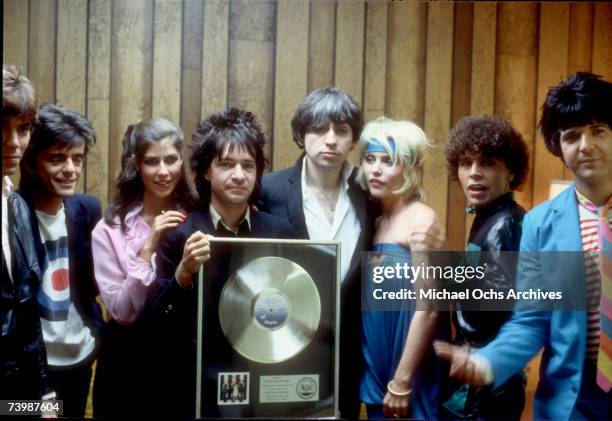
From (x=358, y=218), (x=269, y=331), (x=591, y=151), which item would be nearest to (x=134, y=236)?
(x=269, y=331)

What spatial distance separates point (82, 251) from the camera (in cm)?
249

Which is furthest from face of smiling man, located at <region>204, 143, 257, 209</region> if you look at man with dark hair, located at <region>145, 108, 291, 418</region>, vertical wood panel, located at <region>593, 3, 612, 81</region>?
vertical wood panel, located at <region>593, 3, 612, 81</region>

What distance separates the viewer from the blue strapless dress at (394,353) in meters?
2.53

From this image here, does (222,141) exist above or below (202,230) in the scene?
above

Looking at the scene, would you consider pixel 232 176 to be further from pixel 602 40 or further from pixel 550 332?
pixel 602 40

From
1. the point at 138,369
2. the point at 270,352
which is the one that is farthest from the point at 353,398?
the point at 138,369

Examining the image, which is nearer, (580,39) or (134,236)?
(134,236)

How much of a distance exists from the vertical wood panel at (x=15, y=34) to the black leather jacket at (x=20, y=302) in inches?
19.3

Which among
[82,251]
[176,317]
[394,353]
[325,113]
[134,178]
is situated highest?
[325,113]

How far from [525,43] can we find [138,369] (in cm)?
187

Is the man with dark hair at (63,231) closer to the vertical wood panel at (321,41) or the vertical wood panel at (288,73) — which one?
the vertical wood panel at (288,73)

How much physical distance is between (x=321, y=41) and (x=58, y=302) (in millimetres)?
1349

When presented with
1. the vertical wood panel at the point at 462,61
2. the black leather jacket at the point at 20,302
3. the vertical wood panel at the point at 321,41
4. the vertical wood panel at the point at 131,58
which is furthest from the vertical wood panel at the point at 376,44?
the black leather jacket at the point at 20,302

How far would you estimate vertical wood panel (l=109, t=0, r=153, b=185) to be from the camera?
256 cm
